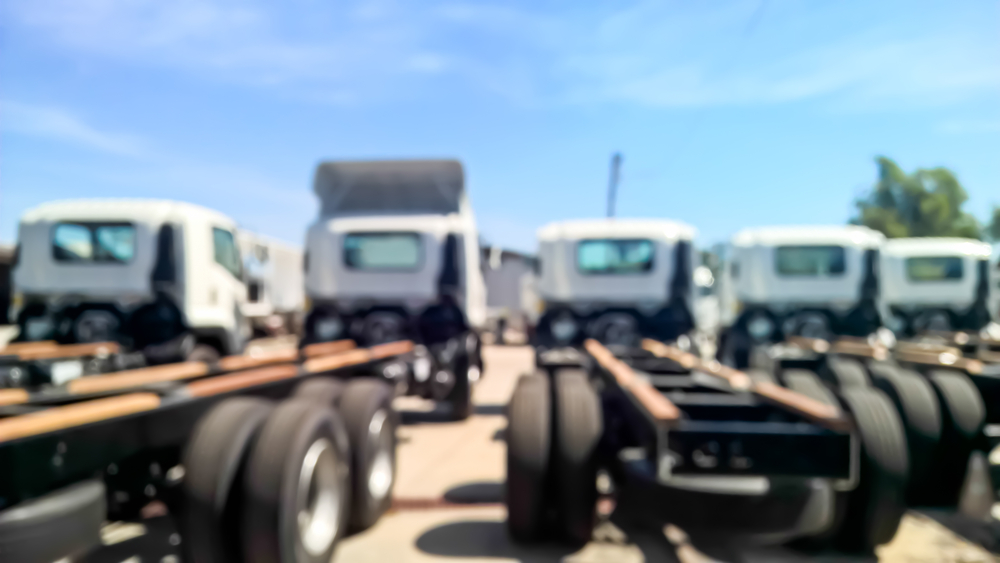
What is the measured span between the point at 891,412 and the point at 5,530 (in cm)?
452

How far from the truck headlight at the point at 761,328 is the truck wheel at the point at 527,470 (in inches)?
273

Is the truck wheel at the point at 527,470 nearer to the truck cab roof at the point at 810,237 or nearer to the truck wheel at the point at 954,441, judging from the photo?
the truck wheel at the point at 954,441

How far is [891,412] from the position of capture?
13.2 ft

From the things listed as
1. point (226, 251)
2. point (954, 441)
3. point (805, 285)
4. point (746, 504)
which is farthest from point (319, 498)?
point (805, 285)

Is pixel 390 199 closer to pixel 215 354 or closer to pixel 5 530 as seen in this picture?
pixel 215 354

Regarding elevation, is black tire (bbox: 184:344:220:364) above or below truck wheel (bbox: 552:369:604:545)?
above

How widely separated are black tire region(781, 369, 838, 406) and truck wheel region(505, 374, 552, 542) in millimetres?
1993

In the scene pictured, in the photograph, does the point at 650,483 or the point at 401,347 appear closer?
the point at 650,483

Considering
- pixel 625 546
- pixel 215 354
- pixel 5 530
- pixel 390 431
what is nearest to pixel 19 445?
pixel 5 530

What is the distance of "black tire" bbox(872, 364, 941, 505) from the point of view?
4.46 metres

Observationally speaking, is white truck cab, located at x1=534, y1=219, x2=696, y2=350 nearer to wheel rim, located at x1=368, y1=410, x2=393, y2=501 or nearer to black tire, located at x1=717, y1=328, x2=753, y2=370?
black tire, located at x1=717, y1=328, x2=753, y2=370

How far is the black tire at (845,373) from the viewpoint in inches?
219

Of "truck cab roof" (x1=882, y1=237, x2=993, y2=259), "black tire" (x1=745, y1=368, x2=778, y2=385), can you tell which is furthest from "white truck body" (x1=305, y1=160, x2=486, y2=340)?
"truck cab roof" (x1=882, y1=237, x2=993, y2=259)

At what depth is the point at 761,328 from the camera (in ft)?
32.8
